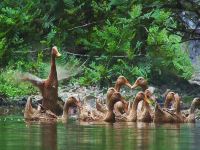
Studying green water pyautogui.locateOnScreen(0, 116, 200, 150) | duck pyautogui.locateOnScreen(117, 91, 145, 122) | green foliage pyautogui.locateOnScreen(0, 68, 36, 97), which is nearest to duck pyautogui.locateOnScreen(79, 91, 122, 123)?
duck pyautogui.locateOnScreen(117, 91, 145, 122)

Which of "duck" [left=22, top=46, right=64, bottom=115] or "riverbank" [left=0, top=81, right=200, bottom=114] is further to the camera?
"riverbank" [left=0, top=81, right=200, bottom=114]

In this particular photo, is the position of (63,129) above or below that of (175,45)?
below

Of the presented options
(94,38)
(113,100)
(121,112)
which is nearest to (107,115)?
(113,100)

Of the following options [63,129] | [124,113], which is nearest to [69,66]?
[124,113]

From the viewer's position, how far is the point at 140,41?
2712cm

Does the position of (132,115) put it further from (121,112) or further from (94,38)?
(94,38)

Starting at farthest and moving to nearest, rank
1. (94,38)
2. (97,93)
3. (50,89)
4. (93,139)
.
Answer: (94,38)
(97,93)
(50,89)
(93,139)

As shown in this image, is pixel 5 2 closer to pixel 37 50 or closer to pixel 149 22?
pixel 37 50

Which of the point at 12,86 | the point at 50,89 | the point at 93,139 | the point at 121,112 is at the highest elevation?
the point at 12,86

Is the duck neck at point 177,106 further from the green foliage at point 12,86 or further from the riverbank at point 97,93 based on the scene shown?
the green foliage at point 12,86

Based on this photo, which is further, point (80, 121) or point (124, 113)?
point (124, 113)

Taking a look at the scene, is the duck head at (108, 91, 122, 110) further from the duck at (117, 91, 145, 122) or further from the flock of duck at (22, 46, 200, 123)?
the duck at (117, 91, 145, 122)

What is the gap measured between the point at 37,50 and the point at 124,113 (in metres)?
9.12

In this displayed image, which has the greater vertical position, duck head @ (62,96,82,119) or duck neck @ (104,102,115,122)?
duck head @ (62,96,82,119)
